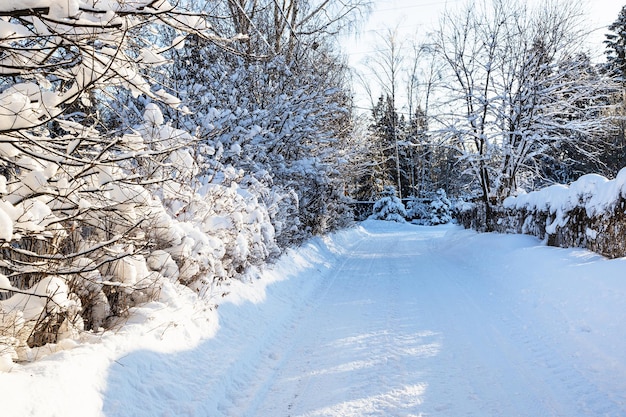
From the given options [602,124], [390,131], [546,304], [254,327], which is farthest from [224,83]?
[390,131]

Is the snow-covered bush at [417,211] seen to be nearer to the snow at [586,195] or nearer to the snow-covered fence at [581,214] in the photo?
the snow-covered fence at [581,214]

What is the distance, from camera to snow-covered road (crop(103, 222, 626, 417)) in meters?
3.73

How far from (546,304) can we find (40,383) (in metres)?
6.41

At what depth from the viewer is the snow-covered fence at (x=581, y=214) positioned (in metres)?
6.99

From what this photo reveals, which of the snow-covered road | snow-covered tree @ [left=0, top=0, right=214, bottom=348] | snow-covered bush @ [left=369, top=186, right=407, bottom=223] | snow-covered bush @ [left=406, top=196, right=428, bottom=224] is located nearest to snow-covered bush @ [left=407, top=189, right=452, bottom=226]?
snow-covered bush @ [left=406, top=196, right=428, bottom=224]

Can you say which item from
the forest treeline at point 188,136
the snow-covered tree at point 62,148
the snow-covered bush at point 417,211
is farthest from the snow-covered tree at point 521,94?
the snow-covered bush at point 417,211

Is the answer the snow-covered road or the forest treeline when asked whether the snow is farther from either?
the forest treeline

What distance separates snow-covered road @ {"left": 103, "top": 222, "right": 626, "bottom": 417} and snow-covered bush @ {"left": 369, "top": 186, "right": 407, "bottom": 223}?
25417 millimetres

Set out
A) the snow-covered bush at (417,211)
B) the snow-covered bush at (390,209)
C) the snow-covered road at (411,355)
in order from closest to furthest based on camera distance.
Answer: the snow-covered road at (411,355), the snow-covered bush at (390,209), the snow-covered bush at (417,211)

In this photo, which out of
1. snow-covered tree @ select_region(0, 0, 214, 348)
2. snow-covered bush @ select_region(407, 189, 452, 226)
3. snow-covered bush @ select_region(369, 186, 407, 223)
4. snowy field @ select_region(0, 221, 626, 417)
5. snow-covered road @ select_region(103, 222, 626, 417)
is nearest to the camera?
snow-covered tree @ select_region(0, 0, 214, 348)

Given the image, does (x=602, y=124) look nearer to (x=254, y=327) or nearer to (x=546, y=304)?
(x=546, y=304)

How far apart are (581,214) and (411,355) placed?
17.7ft

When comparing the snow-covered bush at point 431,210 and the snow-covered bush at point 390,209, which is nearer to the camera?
the snow-covered bush at point 390,209

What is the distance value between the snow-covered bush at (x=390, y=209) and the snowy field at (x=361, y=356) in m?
25.9
